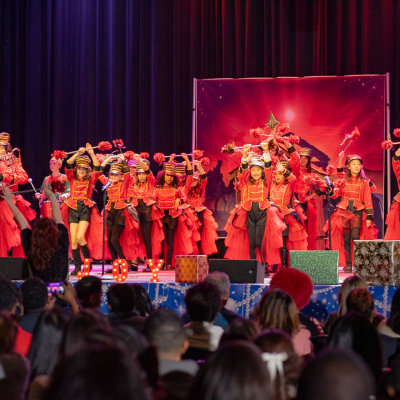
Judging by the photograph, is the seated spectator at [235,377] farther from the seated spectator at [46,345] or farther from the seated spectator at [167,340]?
the seated spectator at [46,345]

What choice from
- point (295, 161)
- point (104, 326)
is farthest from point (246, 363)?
point (295, 161)

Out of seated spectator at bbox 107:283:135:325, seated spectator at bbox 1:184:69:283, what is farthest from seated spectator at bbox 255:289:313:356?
seated spectator at bbox 1:184:69:283

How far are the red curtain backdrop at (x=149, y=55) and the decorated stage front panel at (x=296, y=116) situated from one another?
2.03 feet

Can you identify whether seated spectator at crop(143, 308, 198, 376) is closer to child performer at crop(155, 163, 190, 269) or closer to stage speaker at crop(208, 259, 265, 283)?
stage speaker at crop(208, 259, 265, 283)

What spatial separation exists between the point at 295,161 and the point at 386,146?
4.20 ft

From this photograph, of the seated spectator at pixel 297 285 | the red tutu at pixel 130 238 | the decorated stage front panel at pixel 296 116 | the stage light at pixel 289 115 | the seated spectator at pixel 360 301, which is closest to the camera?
the seated spectator at pixel 360 301

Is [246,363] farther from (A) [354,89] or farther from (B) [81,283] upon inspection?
(A) [354,89]

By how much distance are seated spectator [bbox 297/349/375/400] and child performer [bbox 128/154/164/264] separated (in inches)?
311

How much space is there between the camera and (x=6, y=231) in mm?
8727

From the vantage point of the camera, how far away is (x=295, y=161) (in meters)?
9.18

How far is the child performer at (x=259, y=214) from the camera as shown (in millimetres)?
8453

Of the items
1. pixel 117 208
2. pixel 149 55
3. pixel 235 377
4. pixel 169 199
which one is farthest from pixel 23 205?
pixel 235 377

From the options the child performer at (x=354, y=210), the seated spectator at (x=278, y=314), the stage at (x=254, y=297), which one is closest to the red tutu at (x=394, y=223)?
the child performer at (x=354, y=210)

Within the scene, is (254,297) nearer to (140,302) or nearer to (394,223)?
(140,302)
